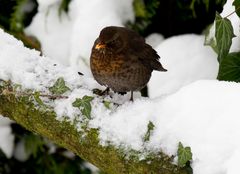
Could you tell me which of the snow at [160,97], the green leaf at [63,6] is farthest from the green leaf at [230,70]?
the green leaf at [63,6]

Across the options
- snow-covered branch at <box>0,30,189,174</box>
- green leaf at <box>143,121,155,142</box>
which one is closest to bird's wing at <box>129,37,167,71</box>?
snow-covered branch at <box>0,30,189,174</box>

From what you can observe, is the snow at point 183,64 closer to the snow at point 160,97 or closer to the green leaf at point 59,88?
the snow at point 160,97

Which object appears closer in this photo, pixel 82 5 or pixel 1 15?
pixel 82 5

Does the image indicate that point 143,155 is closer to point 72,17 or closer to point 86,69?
point 86,69

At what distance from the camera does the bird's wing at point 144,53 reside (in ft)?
7.46

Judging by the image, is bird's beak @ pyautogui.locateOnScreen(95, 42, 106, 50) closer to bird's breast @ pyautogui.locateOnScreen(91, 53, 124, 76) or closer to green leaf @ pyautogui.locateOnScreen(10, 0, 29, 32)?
bird's breast @ pyautogui.locateOnScreen(91, 53, 124, 76)

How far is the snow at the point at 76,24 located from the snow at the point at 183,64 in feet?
1.08

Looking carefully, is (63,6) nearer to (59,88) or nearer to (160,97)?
(59,88)

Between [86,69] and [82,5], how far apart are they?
36cm

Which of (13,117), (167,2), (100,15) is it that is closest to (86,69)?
(100,15)

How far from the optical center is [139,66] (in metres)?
2.24

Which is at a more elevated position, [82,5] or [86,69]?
[82,5]

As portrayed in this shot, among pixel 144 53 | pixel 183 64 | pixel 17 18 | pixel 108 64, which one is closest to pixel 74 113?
pixel 108 64

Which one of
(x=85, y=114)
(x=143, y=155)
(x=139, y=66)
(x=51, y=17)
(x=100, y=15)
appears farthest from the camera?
(x=51, y=17)
